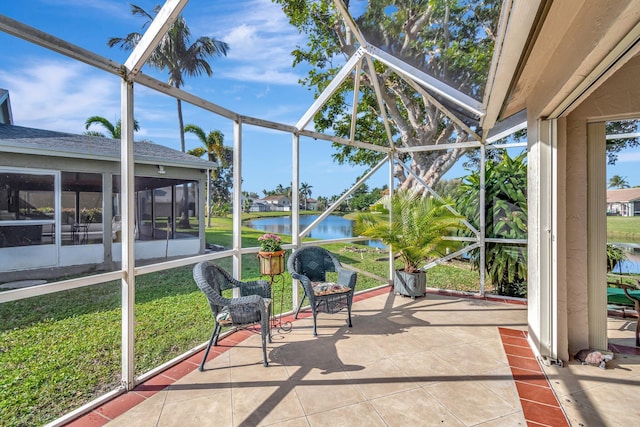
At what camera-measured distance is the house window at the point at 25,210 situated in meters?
2.39

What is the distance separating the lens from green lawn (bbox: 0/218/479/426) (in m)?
2.78

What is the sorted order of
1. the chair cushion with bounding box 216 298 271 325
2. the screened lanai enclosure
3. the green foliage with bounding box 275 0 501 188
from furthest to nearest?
the chair cushion with bounding box 216 298 271 325, the green foliage with bounding box 275 0 501 188, the screened lanai enclosure

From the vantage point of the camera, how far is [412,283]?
17.8 feet

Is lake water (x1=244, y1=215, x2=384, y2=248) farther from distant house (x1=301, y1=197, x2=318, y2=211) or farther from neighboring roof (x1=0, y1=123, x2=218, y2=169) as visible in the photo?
neighboring roof (x1=0, y1=123, x2=218, y2=169)

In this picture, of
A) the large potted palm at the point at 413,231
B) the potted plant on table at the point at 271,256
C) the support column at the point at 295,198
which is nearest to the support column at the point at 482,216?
the large potted palm at the point at 413,231

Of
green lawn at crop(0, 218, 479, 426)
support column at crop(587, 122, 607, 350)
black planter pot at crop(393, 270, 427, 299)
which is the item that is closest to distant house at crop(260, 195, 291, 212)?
green lawn at crop(0, 218, 479, 426)

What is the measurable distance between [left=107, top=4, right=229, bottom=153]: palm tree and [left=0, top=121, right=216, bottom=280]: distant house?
111 cm

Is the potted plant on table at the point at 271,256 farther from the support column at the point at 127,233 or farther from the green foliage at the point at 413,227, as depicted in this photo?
the green foliage at the point at 413,227

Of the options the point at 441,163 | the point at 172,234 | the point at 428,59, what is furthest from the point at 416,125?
the point at 172,234

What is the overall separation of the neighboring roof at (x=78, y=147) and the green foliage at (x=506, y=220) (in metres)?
5.21

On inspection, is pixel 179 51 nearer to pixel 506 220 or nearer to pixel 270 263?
pixel 270 263

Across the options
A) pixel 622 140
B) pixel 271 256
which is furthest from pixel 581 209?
pixel 271 256

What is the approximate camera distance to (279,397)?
2.59m

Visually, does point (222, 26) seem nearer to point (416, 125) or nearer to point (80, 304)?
point (80, 304)
